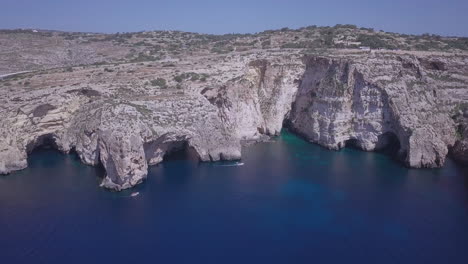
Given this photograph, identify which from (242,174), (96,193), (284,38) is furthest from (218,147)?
(284,38)

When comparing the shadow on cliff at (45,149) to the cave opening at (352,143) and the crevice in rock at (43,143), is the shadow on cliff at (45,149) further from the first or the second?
the cave opening at (352,143)

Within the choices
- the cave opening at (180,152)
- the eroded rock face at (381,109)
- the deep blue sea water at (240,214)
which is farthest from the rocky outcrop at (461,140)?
the cave opening at (180,152)

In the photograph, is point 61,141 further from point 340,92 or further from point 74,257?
point 340,92

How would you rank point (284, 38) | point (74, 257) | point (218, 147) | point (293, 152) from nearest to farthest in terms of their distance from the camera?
point (74, 257) → point (218, 147) → point (293, 152) → point (284, 38)

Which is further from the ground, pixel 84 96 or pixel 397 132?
pixel 84 96

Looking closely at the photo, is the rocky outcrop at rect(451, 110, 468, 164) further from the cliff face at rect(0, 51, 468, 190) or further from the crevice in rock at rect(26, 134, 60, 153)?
the crevice in rock at rect(26, 134, 60, 153)

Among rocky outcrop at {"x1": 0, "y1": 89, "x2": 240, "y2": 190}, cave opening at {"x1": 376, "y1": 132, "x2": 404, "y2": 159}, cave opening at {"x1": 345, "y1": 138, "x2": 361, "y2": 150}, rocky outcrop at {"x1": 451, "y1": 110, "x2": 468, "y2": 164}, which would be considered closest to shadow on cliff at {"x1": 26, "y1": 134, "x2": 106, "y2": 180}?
rocky outcrop at {"x1": 0, "y1": 89, "x2": 240, "y2": 190}

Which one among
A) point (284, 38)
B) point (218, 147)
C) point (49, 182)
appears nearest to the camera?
point (49, 182)
